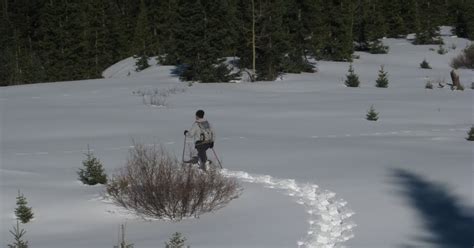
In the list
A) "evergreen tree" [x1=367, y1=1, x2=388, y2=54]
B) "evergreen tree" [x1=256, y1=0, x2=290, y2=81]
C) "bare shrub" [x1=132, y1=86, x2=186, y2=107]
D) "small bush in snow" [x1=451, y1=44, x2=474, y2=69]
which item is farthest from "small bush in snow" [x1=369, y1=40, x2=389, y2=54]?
"bare shrub" [x1=132, y1=86, x2=186, y2=107]

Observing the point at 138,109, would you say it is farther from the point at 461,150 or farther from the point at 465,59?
the point at 465,59

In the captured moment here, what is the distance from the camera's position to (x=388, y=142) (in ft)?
44.7

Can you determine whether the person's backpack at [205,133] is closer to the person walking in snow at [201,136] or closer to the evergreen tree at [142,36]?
the person walking in snow at [201,136]

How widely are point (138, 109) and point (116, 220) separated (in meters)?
12.4

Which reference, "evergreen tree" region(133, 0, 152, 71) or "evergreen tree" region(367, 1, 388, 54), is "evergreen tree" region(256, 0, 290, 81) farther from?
"evergreen tree" region(133, 0, 152, 71)

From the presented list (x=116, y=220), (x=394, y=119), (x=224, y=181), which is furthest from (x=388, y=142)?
(x=116, y=220)

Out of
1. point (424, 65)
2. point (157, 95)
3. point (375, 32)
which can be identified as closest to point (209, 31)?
point (157, 95)

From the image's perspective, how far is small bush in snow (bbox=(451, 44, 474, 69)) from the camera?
32312 mm

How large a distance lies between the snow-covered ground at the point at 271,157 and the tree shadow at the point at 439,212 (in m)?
0.04

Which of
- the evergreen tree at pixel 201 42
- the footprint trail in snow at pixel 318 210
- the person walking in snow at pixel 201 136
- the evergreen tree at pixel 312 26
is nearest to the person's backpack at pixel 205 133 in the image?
the person walking in snow at pixel 201 136

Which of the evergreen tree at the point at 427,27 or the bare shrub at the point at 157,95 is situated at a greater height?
the evergreen tree at the point at 427,27

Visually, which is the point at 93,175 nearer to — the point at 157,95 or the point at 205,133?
the point at 205,133

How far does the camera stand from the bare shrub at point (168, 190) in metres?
8.19

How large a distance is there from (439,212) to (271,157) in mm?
5015
